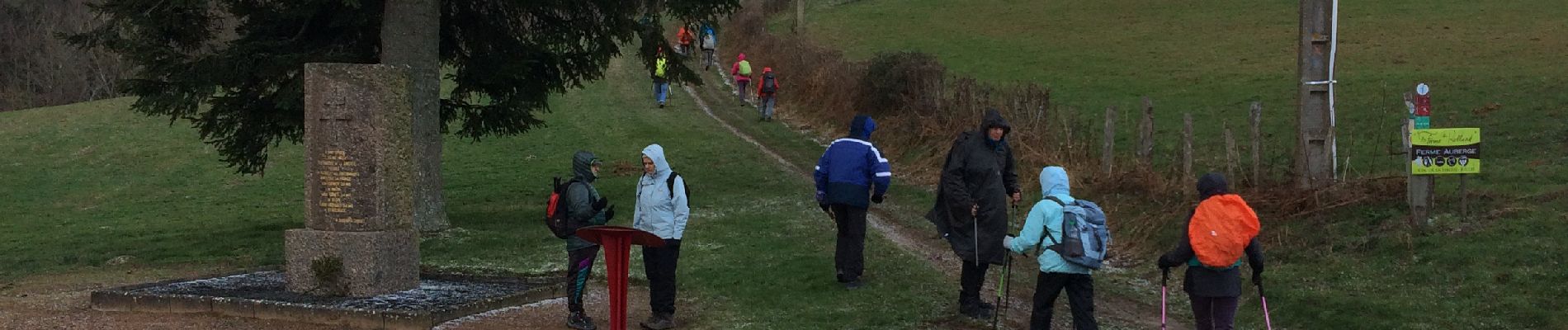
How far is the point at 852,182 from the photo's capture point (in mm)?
12914

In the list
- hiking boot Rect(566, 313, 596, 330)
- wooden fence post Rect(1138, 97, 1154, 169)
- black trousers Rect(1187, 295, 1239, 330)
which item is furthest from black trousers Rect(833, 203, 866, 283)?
wooden fence post Rect(1138, 97, 1154, 169)

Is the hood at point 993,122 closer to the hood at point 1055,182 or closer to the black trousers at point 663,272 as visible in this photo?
the hood at point 1055,182

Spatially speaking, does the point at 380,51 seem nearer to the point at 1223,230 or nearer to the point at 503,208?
the point at 503,208

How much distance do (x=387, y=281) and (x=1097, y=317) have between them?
5.97 metres

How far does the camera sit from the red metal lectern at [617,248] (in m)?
9.45

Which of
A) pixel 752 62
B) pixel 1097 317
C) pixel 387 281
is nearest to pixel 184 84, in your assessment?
pixel 387 281

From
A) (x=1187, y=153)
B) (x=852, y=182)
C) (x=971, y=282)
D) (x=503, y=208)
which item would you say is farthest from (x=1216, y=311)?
(x=503, y=208)

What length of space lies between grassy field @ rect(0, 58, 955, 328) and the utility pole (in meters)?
3.99

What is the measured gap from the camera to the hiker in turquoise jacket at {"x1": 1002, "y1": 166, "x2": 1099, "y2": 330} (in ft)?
33.4

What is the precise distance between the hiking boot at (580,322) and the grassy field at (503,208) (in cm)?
97

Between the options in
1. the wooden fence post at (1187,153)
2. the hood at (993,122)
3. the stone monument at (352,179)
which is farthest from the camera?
the wooden fence post at (1187,153)

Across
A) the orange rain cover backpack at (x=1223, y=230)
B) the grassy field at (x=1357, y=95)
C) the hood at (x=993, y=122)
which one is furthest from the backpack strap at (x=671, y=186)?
the grassy field at (x=1357, y=95)

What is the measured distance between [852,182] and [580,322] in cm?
272

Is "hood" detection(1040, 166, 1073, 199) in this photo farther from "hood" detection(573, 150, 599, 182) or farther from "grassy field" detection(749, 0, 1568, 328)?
"hood" detection(573, 150, 599, 182)
